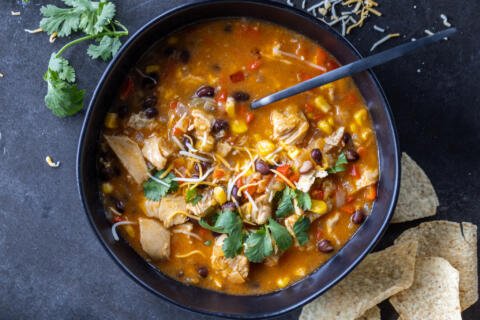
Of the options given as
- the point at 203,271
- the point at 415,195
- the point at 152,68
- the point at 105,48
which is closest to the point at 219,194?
the point at 203,271

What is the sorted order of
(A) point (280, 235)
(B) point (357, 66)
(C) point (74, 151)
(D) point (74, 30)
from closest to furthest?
1. (B) point (357, 66)
2. (A) point (280, 235)
3. (D) point (74, 30)
4. (C) point (74, 151)

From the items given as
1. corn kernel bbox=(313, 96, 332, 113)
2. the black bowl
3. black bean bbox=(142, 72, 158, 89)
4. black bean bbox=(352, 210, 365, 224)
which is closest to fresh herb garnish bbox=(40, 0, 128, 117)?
the black bowl

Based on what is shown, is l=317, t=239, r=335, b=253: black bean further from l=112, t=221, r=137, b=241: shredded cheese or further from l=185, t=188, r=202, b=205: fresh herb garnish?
l=112, t=221, r=137, b=241: shredded cheese

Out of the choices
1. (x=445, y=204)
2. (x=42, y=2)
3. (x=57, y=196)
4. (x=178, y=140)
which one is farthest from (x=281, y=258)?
(x=42, y=2)

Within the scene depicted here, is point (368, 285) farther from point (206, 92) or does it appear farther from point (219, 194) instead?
point (206, 92)

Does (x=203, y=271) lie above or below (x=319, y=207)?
below

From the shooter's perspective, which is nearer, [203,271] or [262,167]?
[262,167]

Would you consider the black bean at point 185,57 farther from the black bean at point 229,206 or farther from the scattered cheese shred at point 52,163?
the scattered cheese shred at point 52,163
